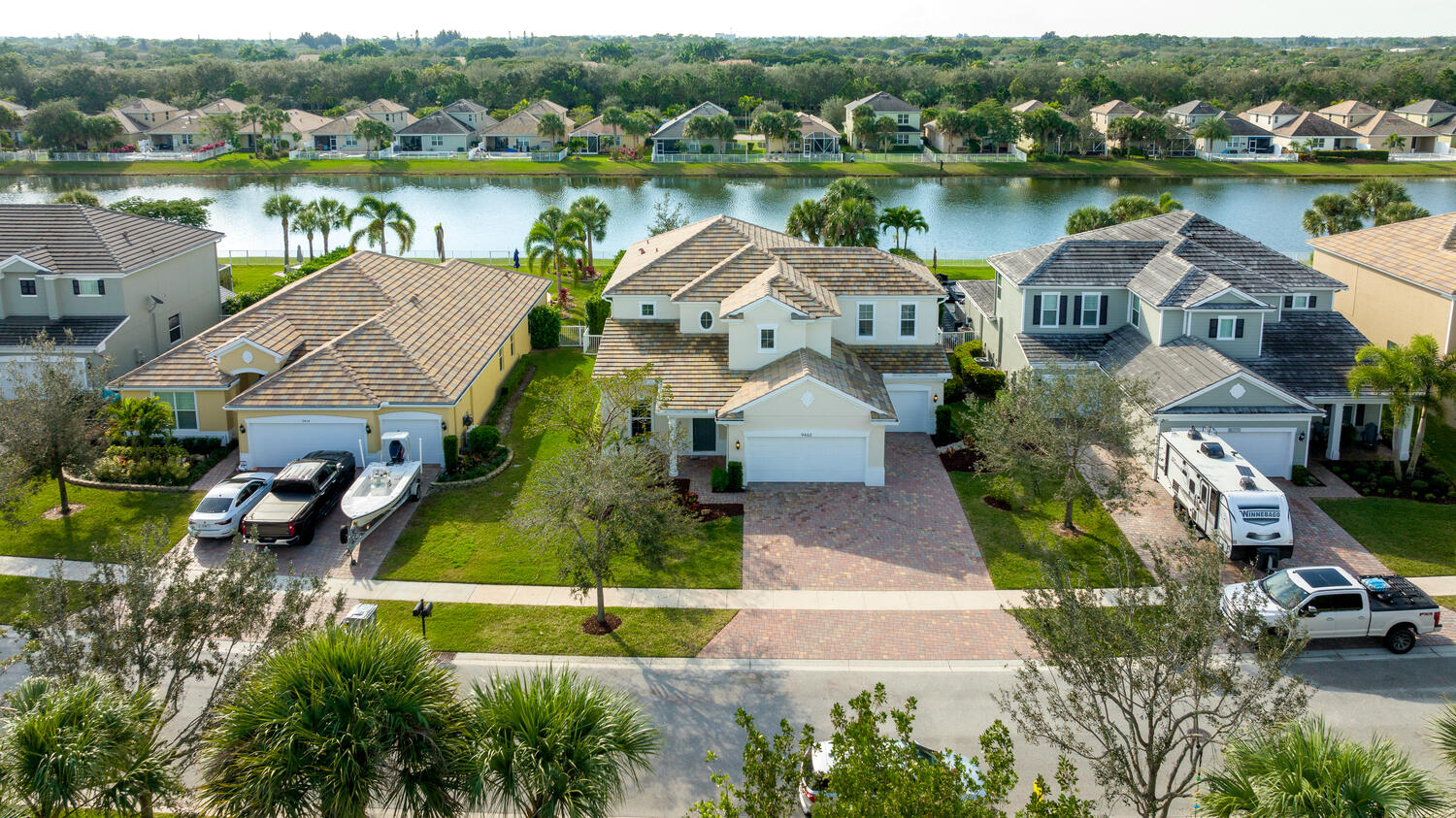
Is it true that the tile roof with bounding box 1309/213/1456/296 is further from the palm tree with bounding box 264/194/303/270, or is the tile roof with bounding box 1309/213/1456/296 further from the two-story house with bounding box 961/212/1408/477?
the palm tree with bounding box 264/194/303/270

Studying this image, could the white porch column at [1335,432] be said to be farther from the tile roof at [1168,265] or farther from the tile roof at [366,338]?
the tile roof at [366,338]

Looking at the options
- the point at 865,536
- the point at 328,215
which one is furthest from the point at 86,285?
the point at 865,536

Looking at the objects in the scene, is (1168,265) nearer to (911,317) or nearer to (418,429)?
(911,317)

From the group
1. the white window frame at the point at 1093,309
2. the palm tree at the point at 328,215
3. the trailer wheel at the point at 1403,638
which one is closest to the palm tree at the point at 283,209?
the palm tree at the point at 328,215

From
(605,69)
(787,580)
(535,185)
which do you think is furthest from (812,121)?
(787,580)

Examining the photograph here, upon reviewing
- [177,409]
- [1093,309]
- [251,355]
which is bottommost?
[177,409]
